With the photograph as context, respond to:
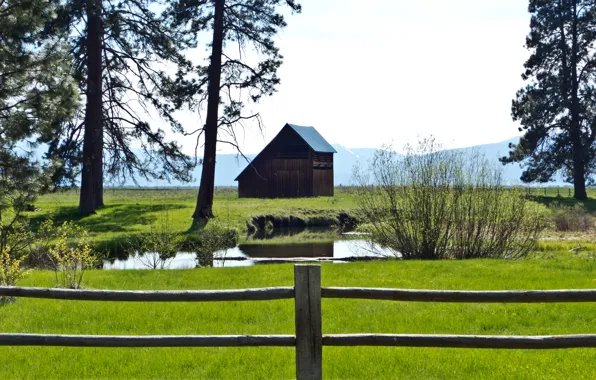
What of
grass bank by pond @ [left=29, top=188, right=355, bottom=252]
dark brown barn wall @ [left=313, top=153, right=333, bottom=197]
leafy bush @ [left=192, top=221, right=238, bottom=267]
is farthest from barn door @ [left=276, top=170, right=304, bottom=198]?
leafy bush @ [left=192, top=221, right=238, bottom=267]

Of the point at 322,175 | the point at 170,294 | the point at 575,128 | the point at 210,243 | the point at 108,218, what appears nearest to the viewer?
the point at 170,294

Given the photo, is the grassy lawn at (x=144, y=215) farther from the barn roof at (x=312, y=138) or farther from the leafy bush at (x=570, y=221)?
the leafy bush at (x=570, y=221)

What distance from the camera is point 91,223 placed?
1077 inches

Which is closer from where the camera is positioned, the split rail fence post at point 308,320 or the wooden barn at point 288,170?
the split rail fence post at point 308,320

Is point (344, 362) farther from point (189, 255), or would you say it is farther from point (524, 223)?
point (189, 255)

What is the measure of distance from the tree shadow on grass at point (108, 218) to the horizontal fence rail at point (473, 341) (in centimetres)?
2035

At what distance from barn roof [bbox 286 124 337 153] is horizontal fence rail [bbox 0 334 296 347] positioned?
4497cm

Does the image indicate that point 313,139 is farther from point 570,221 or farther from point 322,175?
point 570,221

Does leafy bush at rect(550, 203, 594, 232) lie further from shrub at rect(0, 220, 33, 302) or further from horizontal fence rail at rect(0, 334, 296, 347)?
horizontal fence rail at rect(0, 334, 296, 347)

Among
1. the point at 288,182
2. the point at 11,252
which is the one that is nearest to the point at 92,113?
the point at 11,252

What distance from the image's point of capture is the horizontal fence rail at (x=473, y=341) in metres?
5.73

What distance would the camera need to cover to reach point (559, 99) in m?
42.9

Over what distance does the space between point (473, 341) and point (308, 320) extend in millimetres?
1474

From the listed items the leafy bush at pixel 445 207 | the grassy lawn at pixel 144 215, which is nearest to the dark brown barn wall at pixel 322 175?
the grassy lawn at pixel 144 215
